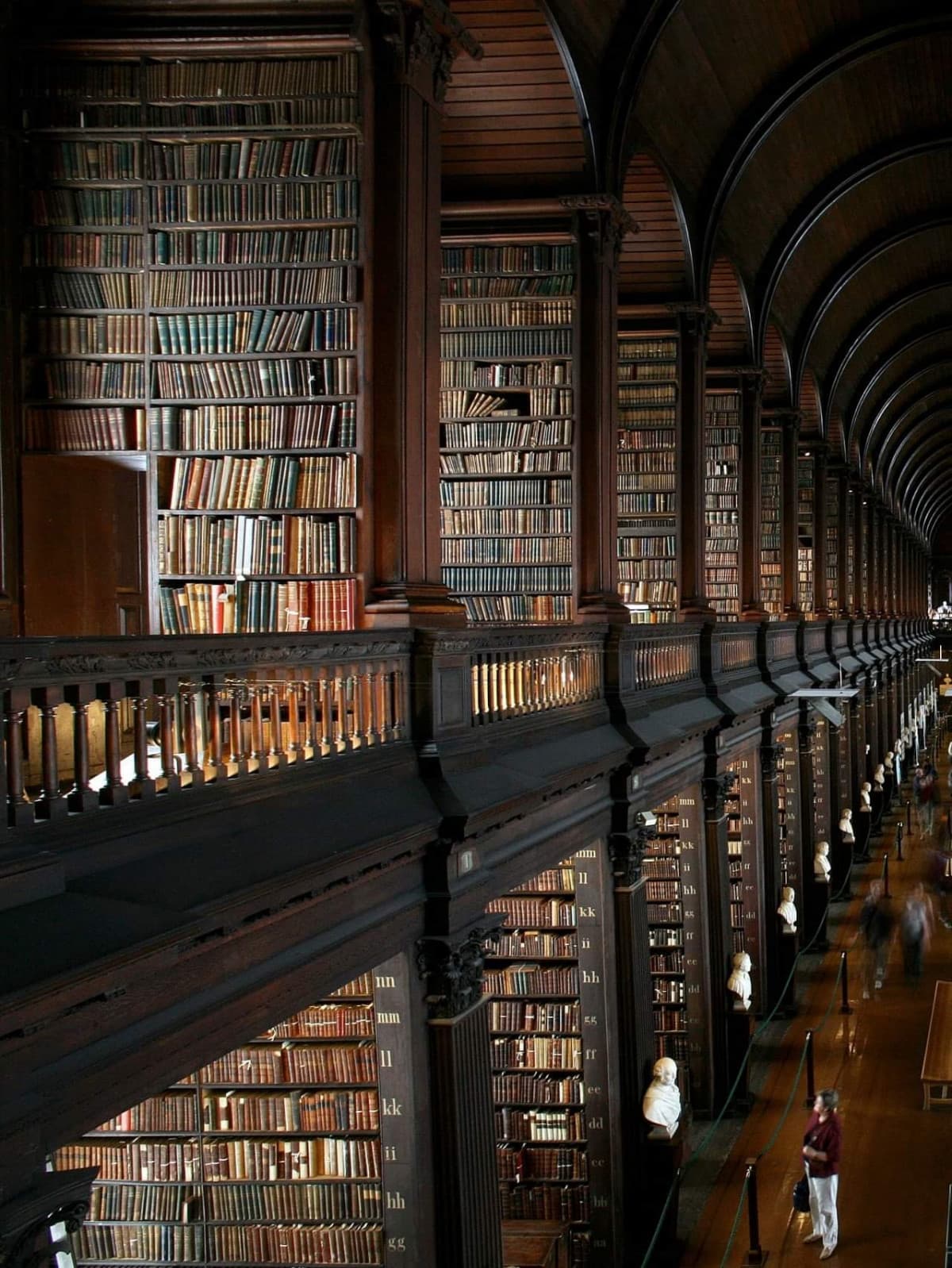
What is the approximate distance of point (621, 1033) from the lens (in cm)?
776

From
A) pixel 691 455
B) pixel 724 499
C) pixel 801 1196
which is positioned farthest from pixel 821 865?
pixel 801 1196

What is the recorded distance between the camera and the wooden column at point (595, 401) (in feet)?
27.5

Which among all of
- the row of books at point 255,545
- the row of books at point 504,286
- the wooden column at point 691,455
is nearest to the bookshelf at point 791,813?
the wooden column at point 691,455

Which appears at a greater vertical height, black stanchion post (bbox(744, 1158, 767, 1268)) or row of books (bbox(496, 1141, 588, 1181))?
row of books (bbox(496, 1141, 588, 1181))

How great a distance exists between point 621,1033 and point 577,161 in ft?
16.4

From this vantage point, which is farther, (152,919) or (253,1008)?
(253,1008)

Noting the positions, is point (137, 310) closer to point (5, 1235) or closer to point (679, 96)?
point (5, 1235)

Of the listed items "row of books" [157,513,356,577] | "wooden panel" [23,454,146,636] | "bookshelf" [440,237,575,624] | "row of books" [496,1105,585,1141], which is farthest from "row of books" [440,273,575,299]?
"row of books" [496,1105,585,1141]

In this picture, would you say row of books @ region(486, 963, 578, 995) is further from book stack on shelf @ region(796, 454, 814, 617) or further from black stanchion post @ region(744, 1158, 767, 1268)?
book stack on shelf @ region(796, 454, 814, 617)

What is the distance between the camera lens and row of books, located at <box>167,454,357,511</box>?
589cm

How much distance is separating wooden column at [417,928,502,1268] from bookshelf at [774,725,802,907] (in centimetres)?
1070

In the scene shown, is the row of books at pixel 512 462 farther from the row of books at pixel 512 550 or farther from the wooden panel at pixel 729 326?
the wooden panel at pixel 729 326

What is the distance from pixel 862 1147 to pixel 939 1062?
1.32 meters

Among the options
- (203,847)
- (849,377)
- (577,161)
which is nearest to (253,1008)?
(203,847)
